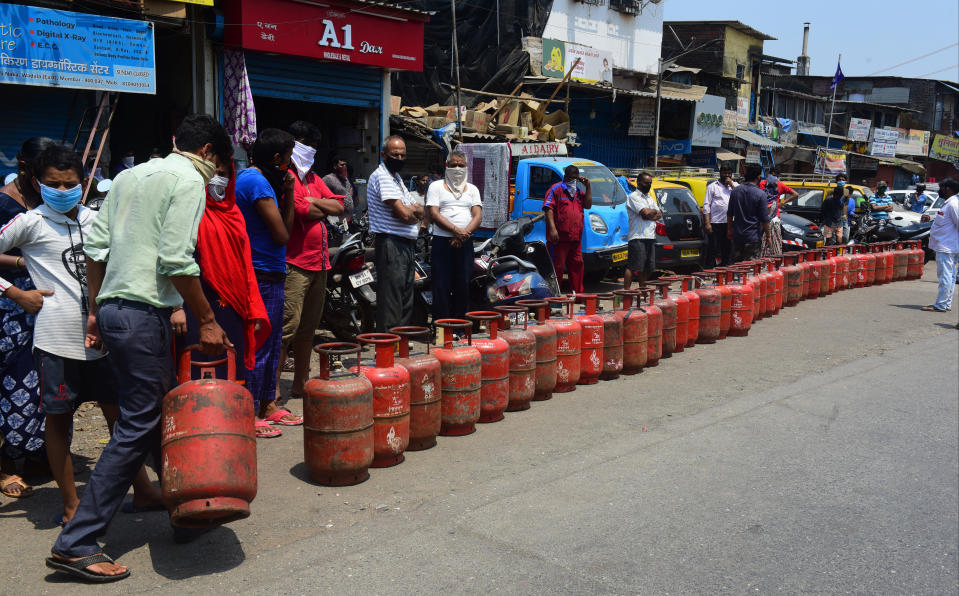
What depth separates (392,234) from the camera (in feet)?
21.4

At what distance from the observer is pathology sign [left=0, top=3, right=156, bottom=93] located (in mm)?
9258

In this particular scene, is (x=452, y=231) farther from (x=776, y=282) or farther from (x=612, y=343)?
(x=776, y=282)

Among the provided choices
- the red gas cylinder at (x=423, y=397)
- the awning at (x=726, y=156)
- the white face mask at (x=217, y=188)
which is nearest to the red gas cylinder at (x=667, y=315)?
the red gas cylinder at (x=423, y=397)

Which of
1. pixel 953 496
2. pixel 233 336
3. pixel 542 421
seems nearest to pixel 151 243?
pixel 233 336

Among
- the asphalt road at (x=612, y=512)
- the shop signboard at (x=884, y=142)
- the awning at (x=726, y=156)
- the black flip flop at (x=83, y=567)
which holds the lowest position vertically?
the asphalt road at (x=612, y=512)

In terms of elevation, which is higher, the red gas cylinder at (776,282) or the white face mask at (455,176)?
the white face mask at (455,176)

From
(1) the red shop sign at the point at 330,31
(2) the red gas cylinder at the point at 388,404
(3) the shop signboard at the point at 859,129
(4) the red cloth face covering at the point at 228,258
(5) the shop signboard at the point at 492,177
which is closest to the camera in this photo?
(4) the red cloth face covering at the point at 228,258

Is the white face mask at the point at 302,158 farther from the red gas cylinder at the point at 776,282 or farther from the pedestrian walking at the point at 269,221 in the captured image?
the red gas cylinder at the point at 776,282

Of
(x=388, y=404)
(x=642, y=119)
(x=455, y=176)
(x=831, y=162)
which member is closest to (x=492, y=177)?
(x=455, y=176)

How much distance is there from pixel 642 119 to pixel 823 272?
45.1 feet

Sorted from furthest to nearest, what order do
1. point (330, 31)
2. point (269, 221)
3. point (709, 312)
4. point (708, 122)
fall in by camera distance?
point (708, 122), point (330, 31), point (709, 312), point (269, 221)

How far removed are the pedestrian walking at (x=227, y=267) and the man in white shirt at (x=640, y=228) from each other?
24.0ft

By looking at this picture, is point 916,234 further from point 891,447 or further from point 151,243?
point 151,243

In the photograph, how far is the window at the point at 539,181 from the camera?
1228 centimetres
